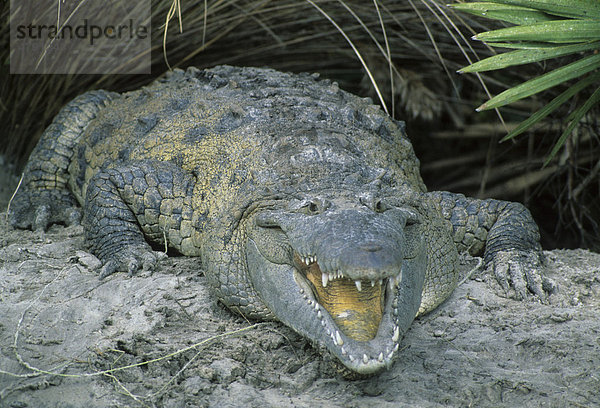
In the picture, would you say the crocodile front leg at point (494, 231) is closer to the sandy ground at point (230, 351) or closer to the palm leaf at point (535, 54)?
the sandy ground at point (230, 351)

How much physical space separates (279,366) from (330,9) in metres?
3.14

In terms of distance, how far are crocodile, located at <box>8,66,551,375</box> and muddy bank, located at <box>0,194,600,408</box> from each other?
13cm

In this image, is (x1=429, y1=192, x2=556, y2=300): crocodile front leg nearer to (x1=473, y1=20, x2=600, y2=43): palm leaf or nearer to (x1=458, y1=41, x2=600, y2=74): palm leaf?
(x1=458, y1=41, x2=600, y2=74): palm leaf

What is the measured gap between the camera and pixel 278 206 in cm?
289

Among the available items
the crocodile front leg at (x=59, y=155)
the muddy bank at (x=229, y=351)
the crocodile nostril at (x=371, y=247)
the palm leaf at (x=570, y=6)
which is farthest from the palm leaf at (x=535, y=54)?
the crocodile front leg at (x=59, y=155)

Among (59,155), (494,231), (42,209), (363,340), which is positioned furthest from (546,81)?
(59,155)

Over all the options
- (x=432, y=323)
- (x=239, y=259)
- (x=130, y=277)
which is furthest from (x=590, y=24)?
(x=130, y=277)

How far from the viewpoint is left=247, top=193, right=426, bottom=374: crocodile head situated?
2.28 metres

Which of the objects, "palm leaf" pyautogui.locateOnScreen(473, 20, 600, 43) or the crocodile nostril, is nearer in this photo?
the crocodile nostril

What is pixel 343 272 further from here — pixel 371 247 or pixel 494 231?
pixel 494 231

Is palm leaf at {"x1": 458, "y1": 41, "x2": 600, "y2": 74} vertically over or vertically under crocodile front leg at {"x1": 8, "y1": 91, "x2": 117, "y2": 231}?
over

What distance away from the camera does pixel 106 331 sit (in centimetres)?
262

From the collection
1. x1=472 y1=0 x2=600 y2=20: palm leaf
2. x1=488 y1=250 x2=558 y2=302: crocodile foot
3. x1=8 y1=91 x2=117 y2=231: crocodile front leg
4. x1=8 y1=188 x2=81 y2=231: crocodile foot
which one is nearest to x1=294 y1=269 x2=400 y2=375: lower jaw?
x1=488 y1=250 x2=558 y2=302: crocodile foot

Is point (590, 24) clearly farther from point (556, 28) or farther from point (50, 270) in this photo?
point (50, 270)
